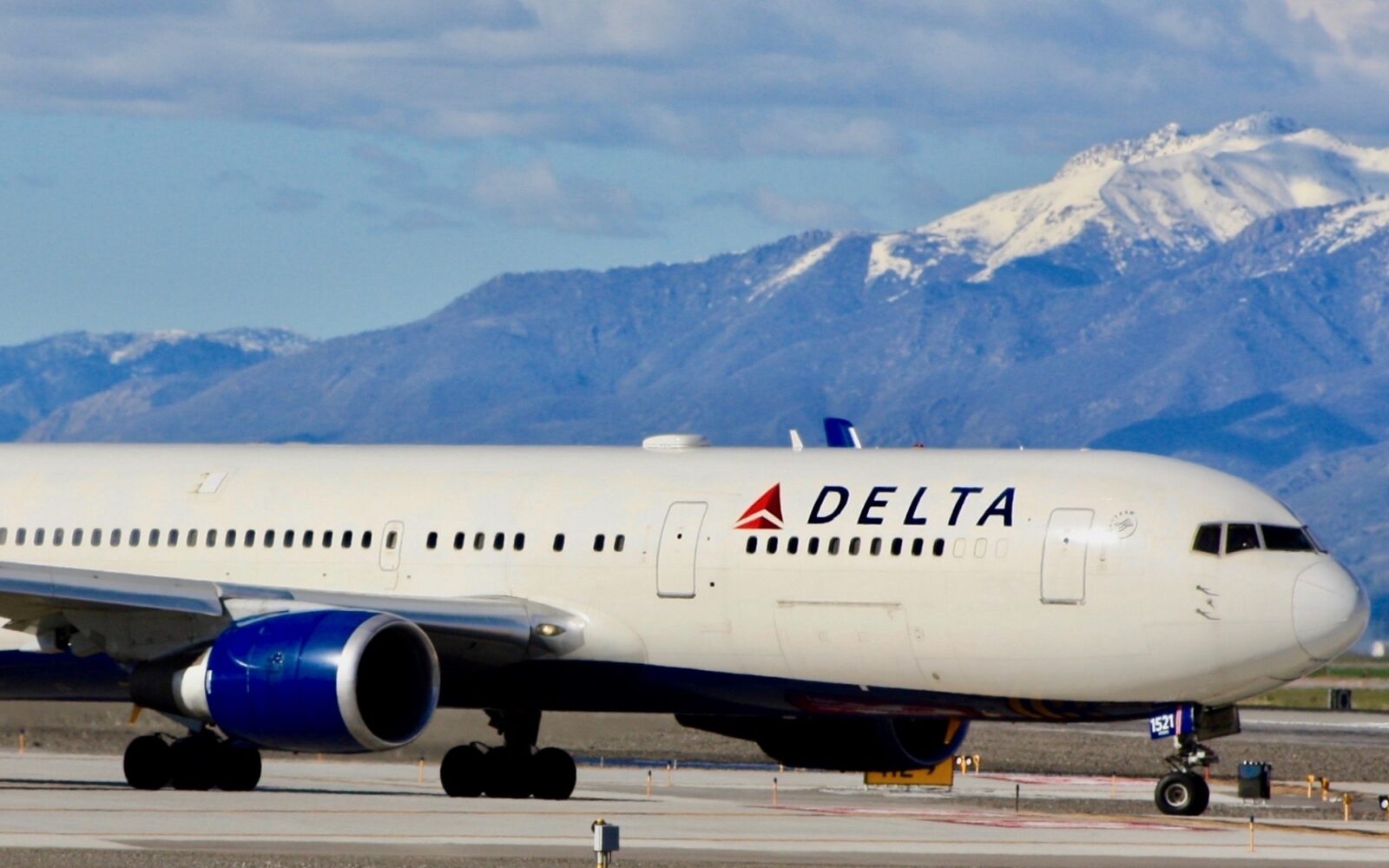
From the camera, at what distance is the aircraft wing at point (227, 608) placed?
3691 centimetres

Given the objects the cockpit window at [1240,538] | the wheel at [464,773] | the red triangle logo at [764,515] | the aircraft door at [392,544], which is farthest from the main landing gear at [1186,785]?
the aircraft door at [392,544]

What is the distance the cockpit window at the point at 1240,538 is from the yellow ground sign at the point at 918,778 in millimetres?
11735

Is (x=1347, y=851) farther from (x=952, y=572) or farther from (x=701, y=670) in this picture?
(x=701, y=670)

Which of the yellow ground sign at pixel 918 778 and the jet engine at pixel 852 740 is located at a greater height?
the yellow ground sign at pixel 918 778

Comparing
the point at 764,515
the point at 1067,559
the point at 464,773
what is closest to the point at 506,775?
the point at 464,773

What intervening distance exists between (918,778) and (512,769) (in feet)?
28.4

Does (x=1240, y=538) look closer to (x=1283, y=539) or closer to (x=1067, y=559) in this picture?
(x=1283, y=539)

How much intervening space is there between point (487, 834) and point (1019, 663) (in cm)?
755

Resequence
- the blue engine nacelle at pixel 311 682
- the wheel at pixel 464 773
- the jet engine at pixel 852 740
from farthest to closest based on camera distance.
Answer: the wheel at pixel 464 773, the jet engine at pixel 852 740, the blue engine nacelle at pixel 311 682

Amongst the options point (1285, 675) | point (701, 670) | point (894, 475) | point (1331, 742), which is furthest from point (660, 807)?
point (1331, 742)

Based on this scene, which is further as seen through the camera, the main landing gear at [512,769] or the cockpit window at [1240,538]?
the main landing gear at [512,769]

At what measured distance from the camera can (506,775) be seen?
41625 millimetres

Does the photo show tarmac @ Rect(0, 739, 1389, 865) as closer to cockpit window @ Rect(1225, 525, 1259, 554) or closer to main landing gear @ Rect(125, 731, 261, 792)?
main landing gear @ Rect(125, 731, 261, 792)

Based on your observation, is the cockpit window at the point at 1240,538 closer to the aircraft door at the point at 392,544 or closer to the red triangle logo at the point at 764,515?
the red triangle logo at the point at 764,515
